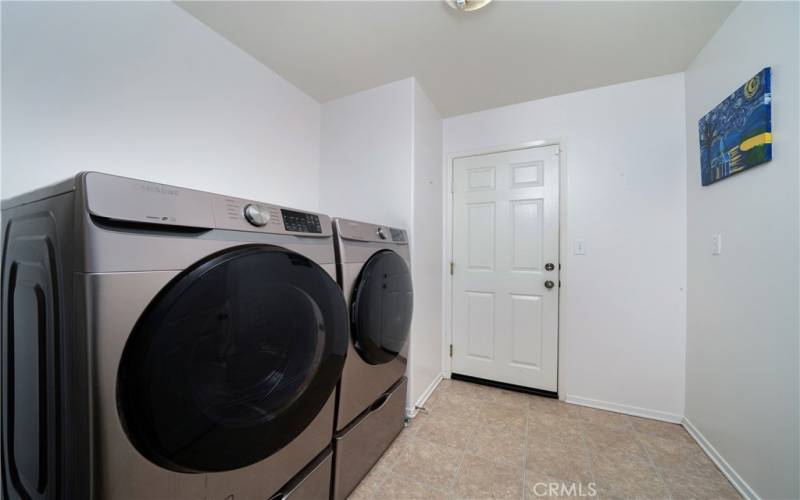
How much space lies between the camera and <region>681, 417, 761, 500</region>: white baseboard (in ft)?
4.07

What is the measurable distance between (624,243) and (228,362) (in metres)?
2.36

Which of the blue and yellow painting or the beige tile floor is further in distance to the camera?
the beige tile floor

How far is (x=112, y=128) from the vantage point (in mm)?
1165

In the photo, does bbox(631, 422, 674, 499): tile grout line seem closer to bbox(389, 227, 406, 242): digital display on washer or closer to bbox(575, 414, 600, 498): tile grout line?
bbox(575, 414, 600, 498): tile grout line

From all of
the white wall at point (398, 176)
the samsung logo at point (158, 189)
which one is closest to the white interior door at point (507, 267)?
the white wall at point (398, 176)

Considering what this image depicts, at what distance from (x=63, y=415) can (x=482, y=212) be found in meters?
2.35

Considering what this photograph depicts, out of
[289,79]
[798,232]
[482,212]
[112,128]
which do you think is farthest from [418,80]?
[798,232]

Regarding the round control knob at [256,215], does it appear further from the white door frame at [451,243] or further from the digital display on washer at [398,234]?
the white door frame at [451,243]

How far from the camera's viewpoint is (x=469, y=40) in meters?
1.58

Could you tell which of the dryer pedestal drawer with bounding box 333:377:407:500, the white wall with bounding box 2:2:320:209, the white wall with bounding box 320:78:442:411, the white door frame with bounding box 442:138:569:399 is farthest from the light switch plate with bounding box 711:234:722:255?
the white wall with bounding box 2:2:320:209

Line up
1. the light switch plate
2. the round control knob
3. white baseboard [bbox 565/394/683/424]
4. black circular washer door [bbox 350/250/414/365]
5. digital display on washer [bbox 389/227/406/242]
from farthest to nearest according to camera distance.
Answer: white baseboard [bbox 565/394/683/424] → digital display on washer [bbox 389/227/406/242] → the light switch plate → black circular washer door [bbox 350/250/414/365] → the round control knob

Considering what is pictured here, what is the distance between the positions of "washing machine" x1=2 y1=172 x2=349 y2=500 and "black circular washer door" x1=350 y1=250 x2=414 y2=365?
0.96 ft

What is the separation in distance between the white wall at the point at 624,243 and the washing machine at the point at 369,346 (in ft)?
4.40

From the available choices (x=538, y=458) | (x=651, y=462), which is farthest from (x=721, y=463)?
(x=538, y=458)
